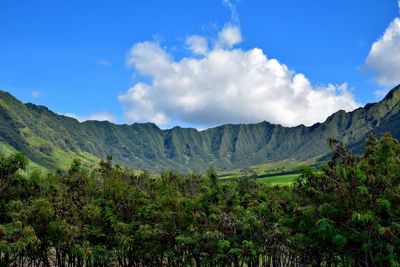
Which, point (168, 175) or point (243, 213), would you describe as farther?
point (168, 175)

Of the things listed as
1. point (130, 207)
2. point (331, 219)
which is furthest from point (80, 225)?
point (331, 219)

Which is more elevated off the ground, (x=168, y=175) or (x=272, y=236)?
(x=168, y=175)

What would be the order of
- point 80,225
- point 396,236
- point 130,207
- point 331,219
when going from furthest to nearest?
point 130,207, point 80,225, point 331,219, point 396,236

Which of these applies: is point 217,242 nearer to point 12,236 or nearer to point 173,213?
point 173,213

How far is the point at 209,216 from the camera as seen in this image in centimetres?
4150

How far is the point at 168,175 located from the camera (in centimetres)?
7625

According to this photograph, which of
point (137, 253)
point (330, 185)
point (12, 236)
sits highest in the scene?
point (330, 185)

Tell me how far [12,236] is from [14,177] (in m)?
9.72

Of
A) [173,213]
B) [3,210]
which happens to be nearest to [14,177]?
[3,210]

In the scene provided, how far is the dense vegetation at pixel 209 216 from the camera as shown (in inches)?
1308

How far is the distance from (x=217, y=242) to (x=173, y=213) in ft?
20.9

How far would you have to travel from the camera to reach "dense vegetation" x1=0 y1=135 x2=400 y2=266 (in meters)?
33.2

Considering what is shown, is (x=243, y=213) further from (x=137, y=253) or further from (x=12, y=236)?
(x=12, y=236)

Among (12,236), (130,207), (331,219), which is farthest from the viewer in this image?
(130,207)
